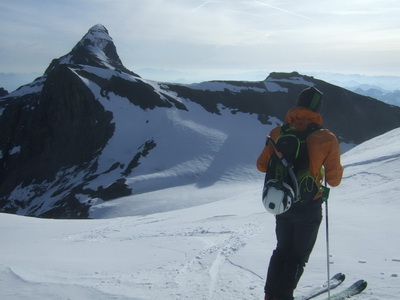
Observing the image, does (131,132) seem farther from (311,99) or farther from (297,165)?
(297,165)

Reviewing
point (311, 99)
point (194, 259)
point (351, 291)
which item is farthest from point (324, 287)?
point (311, 99)

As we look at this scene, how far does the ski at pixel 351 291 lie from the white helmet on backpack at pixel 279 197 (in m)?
A: 1.75

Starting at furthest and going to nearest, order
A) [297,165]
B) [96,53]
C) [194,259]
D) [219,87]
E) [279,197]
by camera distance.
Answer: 1. [96,53]
2. [219,87]
3. [194,259]
4. [297,165]
5. [279,197]

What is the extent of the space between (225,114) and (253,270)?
54607mm

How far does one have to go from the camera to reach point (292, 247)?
4.61 metres

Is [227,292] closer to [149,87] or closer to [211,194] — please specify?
[211,194]

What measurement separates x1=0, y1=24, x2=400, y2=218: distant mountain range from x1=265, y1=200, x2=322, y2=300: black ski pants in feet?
101

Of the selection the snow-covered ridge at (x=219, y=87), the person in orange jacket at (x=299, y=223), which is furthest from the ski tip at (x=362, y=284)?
the snow-covered ridge at (x=219, y=87)

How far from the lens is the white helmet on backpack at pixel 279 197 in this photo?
4.19 meters

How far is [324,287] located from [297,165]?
2.15m

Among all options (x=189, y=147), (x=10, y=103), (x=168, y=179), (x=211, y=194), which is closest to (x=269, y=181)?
(x=211, y=194)

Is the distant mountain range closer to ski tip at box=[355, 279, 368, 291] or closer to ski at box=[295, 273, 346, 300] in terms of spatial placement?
ski at box=[295, 273, 346, 300]

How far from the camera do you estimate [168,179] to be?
3950 centimetres

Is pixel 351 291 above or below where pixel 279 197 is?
below
